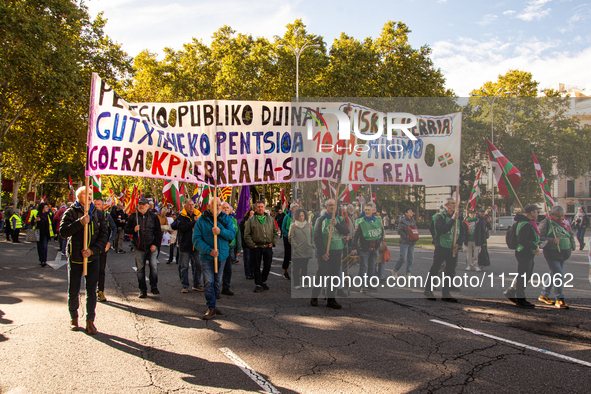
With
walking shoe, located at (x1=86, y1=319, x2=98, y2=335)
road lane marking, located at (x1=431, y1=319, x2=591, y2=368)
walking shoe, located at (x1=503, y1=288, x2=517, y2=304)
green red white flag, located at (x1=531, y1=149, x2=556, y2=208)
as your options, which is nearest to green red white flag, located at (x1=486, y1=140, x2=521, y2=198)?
green red white flag, located at (x1=531, y1=149, x2=556, y2=208)

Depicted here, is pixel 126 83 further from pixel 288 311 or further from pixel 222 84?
pixel 288 311

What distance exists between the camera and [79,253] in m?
5.72

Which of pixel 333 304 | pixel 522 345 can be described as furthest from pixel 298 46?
pixel 522 345

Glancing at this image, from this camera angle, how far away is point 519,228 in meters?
7.34

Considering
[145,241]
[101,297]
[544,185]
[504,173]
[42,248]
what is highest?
[504,173]

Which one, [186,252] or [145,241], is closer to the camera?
[145,241]

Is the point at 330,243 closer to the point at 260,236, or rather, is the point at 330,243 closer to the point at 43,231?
the point at 260,236

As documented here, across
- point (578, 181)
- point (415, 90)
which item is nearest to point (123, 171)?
point (578, 181)

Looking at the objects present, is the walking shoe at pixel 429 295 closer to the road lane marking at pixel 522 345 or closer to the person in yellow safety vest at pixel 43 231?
the road lane marking at pixel 522 345

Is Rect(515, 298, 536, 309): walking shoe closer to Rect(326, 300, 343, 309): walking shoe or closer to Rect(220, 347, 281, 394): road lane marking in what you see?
Rect(326, 300, 343, 309): walking shoe

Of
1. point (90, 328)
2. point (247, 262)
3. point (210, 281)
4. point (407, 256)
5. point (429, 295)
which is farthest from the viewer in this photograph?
point (247, 262)

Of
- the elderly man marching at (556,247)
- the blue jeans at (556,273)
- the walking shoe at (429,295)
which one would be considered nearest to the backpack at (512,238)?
the elderly man marching at (556,247)

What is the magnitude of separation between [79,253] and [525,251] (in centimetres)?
705

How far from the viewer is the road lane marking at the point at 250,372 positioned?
3838 millimetres
